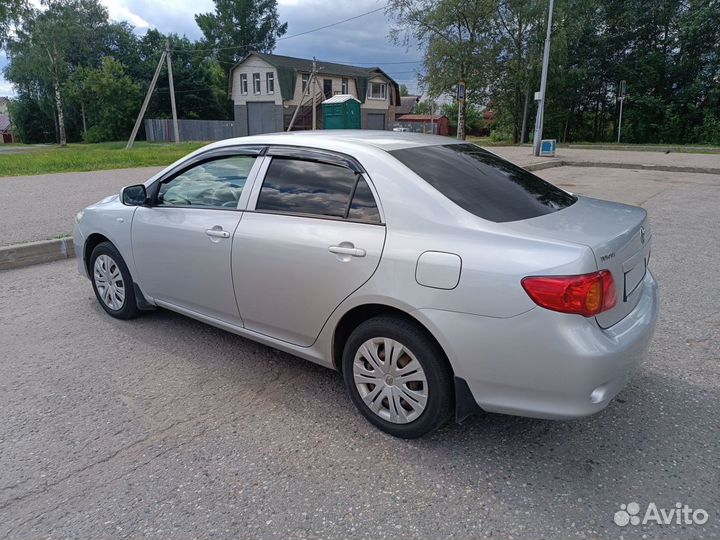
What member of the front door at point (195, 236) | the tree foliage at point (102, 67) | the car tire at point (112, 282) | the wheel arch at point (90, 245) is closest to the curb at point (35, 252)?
the wheel arch at point (90, 245)

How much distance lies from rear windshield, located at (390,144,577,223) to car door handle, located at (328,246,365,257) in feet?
1.82

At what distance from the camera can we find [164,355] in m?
4.04

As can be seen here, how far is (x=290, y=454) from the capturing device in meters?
2.86

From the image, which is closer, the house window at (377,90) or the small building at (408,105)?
the house window at (377,90)

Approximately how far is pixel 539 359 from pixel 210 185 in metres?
2.67

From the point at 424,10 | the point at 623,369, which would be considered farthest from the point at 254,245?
the point at 424,10

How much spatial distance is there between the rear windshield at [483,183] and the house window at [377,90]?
166ft

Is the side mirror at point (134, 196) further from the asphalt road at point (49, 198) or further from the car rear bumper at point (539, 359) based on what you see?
the asphalt road at point (49, 198)

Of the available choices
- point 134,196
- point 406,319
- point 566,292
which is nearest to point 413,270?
point 406,319

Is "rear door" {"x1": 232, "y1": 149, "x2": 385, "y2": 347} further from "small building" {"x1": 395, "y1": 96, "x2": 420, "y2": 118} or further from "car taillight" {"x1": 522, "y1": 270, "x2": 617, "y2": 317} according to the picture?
"small building" {"x1": 395, "y1": 96, "x2": 420, "y2": 118}

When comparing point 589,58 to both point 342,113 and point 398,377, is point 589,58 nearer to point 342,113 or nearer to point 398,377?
point 342,113

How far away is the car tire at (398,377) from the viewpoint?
2.74 metres

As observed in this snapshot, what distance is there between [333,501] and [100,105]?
5461 cm

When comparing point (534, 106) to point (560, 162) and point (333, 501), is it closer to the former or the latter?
point (560, 162)
